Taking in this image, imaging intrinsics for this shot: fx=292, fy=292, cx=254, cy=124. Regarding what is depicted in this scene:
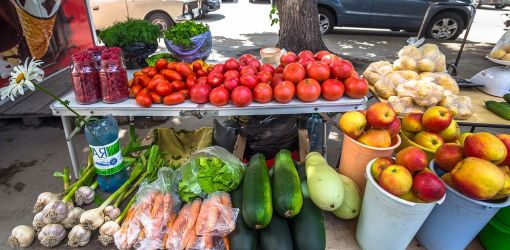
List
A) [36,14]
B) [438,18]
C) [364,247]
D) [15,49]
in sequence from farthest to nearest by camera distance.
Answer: [438,18], [36,14], [15,49], [364,247]

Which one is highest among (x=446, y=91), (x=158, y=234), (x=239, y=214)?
(x=446, y=91)

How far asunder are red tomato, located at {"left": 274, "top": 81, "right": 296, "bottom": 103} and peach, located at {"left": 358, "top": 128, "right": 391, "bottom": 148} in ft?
2.10

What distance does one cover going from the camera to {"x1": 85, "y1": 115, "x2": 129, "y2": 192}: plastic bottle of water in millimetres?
1984

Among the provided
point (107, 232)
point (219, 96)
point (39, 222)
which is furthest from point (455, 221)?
point (39, 222)

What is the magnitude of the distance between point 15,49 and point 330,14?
839cm

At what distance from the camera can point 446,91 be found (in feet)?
8.48

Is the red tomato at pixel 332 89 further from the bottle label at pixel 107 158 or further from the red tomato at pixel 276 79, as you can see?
the bottle label at pixel 107 158

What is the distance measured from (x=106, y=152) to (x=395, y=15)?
965 centimetres

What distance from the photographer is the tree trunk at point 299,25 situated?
594 cm

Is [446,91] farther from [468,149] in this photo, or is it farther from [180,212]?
[180,212]

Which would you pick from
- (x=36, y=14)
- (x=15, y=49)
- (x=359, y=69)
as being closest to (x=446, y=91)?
(x=359, y=69)

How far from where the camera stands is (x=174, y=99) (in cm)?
219

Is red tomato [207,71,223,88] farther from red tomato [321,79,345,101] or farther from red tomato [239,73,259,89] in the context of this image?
red tomato [321,79,345,101]

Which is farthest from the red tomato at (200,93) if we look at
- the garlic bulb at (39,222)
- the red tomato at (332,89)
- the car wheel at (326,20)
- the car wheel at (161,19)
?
the car wheel at (326,20)
